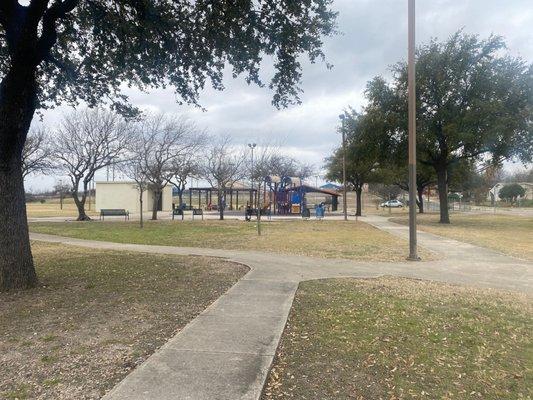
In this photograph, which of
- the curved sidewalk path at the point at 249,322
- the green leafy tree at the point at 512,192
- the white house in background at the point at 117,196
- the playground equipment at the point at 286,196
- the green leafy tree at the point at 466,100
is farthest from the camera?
the green leafy tree at the point at 512,192

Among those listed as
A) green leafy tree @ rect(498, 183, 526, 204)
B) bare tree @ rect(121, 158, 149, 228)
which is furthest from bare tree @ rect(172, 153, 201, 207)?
green leafy tree @ rect(498, 183, 526, 204)

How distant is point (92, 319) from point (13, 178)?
3125mm

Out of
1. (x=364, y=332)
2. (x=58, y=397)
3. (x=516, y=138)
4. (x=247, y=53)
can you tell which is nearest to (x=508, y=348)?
(x=364, y=332)

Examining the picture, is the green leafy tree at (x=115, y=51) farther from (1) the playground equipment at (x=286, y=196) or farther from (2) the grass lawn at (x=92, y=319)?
(1) the playground equipment at (x=286, y=196)

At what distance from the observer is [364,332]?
5.25 m

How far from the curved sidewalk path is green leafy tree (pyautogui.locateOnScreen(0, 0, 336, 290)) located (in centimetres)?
373

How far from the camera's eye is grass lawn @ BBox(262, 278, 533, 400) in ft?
12.5

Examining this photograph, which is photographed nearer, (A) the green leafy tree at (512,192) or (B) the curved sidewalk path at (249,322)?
(B) the curved sidewalk path at (249,322)

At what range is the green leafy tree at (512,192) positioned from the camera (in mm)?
76631

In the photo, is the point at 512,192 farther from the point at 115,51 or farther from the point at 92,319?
the point at 92,319

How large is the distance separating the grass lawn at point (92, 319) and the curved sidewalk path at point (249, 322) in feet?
1.00

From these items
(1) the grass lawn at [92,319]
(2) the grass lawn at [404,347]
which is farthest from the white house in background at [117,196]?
(2) the grass lawn at [404,347]

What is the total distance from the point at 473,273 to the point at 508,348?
5443mm

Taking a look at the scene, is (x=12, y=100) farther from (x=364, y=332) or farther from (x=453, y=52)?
(x=453, y=52)
